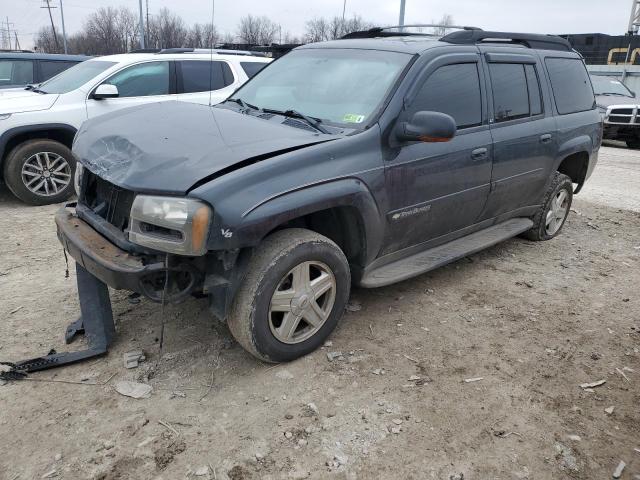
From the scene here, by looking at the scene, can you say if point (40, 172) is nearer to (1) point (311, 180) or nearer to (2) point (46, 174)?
(2) point (46, 174)

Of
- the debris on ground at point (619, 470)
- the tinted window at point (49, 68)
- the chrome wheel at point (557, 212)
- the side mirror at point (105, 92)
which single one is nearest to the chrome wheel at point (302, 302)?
the debris on ground at point (619, 470)

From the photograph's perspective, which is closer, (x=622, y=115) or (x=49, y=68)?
(x=49, y=68)

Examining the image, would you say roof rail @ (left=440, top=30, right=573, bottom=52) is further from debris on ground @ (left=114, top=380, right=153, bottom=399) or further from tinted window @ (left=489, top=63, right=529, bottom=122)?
debris on ground @ (left=114, top=380, right=153, bottom=399)

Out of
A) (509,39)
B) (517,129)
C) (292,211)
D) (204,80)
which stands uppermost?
(509,39)

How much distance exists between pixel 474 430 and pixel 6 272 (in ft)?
12.6

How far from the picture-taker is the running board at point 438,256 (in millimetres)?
3531

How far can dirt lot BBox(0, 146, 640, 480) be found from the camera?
2.44 m

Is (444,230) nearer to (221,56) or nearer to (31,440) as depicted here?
(31,440)

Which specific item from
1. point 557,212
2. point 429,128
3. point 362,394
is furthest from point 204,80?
point 362,394

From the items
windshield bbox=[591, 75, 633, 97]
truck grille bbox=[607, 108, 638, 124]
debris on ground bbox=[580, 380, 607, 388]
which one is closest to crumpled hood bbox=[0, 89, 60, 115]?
debris on ground bbox=[580, 380, 607, 388]

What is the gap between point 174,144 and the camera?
9.61ft

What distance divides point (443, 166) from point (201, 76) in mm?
4835

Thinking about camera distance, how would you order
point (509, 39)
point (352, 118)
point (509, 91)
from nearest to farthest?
point (352, 118), point (509, 91), point (509, 39)

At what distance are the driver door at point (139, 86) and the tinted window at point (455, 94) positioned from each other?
4.37 meters
